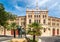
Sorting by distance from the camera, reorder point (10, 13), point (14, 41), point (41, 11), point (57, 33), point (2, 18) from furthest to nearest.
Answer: point (57, 33)
point (41, 11)
point (10, 13)
point (2, 18)
point (14, 41)

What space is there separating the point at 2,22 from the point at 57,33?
3983 cm

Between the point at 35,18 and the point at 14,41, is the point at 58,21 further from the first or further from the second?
the point at 14,41

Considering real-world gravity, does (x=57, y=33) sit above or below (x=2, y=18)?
below

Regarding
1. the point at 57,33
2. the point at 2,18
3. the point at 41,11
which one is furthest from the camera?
the point at 57,33

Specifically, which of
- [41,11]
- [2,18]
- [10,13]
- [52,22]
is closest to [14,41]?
[2,18]

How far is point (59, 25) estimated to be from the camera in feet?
311

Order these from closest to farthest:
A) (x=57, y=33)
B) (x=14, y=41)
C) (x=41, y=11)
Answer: (x=14, y=41) < (x=41, y=11) < (x=57, y=33)

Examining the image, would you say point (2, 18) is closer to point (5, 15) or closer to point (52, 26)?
point (5, 15)

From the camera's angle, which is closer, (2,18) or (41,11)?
(2,18)

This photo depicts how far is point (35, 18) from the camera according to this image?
87562mm

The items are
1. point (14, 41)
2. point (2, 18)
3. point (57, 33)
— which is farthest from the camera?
point (57, 33)

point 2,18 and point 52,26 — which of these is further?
point 52,26

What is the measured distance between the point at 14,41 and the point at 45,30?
65885mm

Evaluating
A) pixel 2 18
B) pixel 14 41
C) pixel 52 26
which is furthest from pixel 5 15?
pixel 14 41
